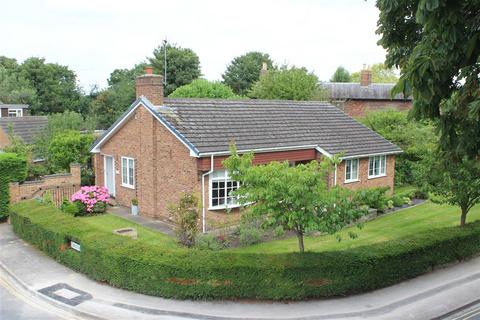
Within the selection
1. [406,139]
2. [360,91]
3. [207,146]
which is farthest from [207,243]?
[360,91]

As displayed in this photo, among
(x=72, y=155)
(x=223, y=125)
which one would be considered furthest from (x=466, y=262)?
(x=72, y=155)

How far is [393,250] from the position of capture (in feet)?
48.4

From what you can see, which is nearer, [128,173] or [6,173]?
[6,173]

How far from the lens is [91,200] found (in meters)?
23.6

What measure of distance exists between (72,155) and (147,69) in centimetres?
831

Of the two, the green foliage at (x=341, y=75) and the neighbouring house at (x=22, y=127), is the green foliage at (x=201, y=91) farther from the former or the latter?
the green foliage at (x=341, y=75)

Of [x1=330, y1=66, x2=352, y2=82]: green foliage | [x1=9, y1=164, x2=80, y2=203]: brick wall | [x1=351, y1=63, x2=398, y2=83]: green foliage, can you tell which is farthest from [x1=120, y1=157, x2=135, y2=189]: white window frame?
[x1=351, y1=63, x2=398, y2=83]: green foliage

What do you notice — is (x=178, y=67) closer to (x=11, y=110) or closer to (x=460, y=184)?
(x=11, y=110)

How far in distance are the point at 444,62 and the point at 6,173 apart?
1993cm

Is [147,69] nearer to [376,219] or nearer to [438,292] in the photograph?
[376,219]

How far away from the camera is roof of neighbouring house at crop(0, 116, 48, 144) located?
3784cm

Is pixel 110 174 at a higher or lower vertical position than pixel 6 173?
lower

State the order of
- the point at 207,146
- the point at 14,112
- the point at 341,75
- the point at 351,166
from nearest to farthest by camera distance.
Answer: the point at 207,146
the point at 351,166
the point at 14,112
the point at 341,75

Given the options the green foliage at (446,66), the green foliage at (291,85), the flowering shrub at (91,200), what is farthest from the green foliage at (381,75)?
the green foliage at (446,66)
